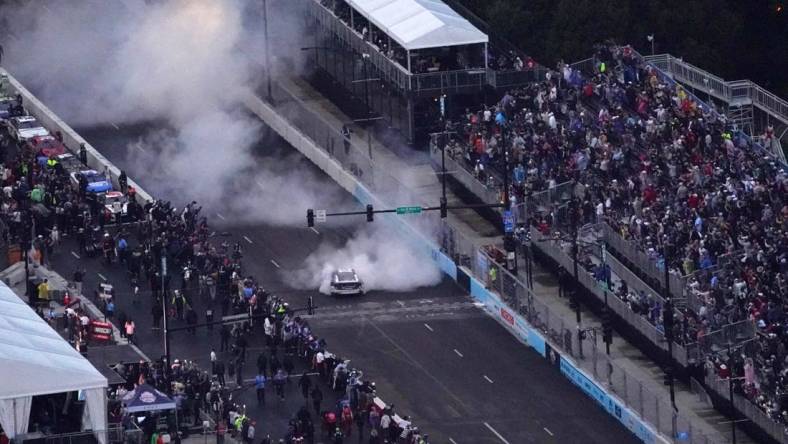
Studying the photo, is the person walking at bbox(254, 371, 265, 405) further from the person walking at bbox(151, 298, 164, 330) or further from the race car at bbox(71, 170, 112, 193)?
the race car at bbox(71, 170, 112, 193)

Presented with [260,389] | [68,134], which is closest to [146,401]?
[260,389]

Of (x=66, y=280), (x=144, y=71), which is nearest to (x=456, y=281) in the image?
(x=66, y=280)

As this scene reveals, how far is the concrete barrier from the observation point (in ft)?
420

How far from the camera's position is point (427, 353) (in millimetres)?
114688

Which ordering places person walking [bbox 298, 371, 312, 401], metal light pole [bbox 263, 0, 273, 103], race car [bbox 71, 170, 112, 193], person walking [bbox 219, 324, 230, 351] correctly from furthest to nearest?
1. metal light pole [bbox 263, 0, 273, 103]
2. race car [bbox 71, 170, 112, 193]
3. person walking [bbox 219, 324, 230, 351]
4. person walking [bbox 298, 371, 312, 401]

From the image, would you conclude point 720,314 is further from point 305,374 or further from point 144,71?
point 144,71

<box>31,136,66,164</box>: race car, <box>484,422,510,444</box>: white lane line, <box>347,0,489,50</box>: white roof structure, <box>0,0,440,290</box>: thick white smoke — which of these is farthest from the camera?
<box>347,0,489,50</box>: white roof structure

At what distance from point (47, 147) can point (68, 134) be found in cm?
251

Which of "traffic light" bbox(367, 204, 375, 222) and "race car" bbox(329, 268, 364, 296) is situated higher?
"traffic light" bbox(367, 204, 375, 222)

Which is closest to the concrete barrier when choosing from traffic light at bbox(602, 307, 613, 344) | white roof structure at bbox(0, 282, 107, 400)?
white roof structure at bbox(0, 282, 107, 400)

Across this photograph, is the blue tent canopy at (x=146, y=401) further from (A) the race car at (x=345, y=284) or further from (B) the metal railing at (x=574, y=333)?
(B) the metal railing at (x=574, y=333)

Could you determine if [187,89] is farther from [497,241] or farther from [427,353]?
[427,353]

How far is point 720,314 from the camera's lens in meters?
110

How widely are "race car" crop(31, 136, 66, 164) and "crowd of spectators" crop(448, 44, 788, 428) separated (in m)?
15.2
